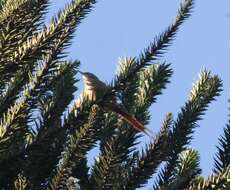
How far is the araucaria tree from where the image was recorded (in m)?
2.31

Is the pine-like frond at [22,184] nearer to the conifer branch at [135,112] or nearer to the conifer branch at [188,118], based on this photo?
the conifer branch at [135,112]

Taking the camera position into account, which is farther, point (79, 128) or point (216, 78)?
point (216, 78)

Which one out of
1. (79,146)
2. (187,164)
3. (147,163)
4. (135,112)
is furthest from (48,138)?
(187,164)

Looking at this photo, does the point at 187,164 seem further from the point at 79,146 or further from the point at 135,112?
the point at 79,146

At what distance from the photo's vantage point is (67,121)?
246 centimetres

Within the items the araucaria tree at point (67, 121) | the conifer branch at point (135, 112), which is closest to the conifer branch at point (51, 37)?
the araucaria tree at point (67, 121)

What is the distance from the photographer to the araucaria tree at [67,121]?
2311 millimetres

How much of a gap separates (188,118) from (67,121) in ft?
1.92

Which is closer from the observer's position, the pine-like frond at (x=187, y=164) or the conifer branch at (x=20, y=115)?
the conifer branch at (x=20, y=115)

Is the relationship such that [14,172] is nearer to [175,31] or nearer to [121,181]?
[121,181]

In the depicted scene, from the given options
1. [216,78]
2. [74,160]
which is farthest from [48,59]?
[216,78]

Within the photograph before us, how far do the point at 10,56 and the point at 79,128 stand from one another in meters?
0.44

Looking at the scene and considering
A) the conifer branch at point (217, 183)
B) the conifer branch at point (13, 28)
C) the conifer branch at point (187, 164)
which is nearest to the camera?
the conifer branch at point (217, 183)

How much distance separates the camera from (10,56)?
2432mm
